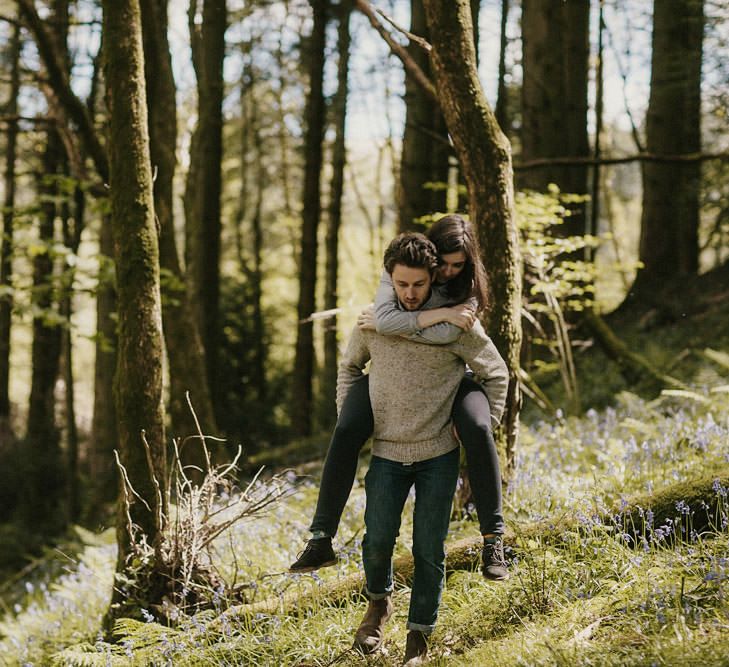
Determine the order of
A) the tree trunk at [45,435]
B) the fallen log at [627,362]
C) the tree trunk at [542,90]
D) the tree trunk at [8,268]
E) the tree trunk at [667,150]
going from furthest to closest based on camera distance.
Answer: the tree trunk at [8,268] < the tree trunk at [45,435] < the tree trunk at [667,150] < the tree trunk at [542,90] < the fallen log at [627,362]

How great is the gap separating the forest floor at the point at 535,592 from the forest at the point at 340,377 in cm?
2

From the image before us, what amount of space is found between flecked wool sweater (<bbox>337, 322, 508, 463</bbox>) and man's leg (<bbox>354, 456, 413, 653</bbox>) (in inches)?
4.1

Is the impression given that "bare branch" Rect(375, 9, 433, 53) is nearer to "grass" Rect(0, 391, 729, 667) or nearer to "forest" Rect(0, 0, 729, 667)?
"forest" Rect(0, 0, 729, 667)

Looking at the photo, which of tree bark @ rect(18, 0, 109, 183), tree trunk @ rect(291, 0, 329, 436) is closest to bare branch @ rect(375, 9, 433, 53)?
tree bark @ rect(18, 0, 109, 183)

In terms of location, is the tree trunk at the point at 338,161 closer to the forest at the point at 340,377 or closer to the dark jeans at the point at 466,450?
the forest at the point at 340,377

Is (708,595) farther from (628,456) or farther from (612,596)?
(628,456)

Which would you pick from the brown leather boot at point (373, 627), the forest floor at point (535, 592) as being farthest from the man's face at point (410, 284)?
the brown leather boot at point (373, 627)

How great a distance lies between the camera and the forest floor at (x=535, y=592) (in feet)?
11.9

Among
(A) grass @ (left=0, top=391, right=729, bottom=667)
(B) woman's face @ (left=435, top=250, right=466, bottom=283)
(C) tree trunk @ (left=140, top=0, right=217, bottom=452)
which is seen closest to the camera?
(A) grass @ (left=0, top=391, right=729, bottom=667)

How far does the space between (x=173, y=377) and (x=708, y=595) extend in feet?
22.2

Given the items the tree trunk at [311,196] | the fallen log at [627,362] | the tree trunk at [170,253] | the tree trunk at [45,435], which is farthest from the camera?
the tree trunk at [45,435]

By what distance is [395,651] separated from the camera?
4.21 metres

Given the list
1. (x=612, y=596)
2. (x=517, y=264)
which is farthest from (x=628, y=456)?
(x=612, y=596)

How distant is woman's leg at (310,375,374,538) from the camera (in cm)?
406
